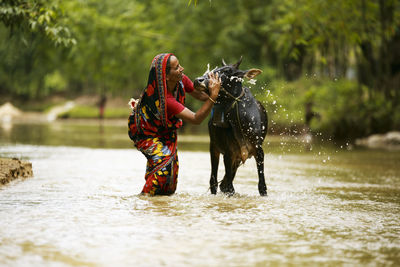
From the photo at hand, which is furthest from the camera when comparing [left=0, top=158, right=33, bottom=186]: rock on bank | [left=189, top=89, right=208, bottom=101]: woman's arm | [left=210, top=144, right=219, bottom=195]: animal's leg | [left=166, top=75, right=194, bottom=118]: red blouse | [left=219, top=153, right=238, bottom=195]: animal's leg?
[left=0, top=158, right=33, bottom=186]: rock on bank

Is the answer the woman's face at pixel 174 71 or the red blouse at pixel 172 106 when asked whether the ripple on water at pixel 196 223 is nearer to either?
the red blouse at pixel 172 106

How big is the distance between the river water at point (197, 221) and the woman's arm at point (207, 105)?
1.04 m

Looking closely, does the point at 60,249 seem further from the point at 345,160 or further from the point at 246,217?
the point at 345,160

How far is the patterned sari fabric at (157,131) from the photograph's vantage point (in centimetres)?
825

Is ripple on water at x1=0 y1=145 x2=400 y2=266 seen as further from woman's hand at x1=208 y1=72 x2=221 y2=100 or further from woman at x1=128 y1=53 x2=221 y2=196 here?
woman's hand at x1=208 y1=72 x2=221 y2=100

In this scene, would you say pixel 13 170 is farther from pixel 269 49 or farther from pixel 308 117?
pixel 269 49

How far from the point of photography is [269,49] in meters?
35.0

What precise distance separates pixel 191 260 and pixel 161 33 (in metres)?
33.3

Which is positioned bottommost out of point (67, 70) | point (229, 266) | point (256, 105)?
point (229, 266)

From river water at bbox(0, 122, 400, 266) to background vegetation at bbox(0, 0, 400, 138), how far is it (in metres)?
6.75

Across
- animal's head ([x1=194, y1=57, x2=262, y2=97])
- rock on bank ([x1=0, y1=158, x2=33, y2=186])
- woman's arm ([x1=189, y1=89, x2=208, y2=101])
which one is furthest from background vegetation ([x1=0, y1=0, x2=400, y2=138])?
animal's head ([x1=194, y1=57, x2=262, y2=97])

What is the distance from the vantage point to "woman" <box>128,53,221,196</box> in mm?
8227

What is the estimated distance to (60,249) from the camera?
17.3ft

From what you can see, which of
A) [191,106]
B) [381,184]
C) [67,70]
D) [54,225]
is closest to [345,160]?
[381,184]
